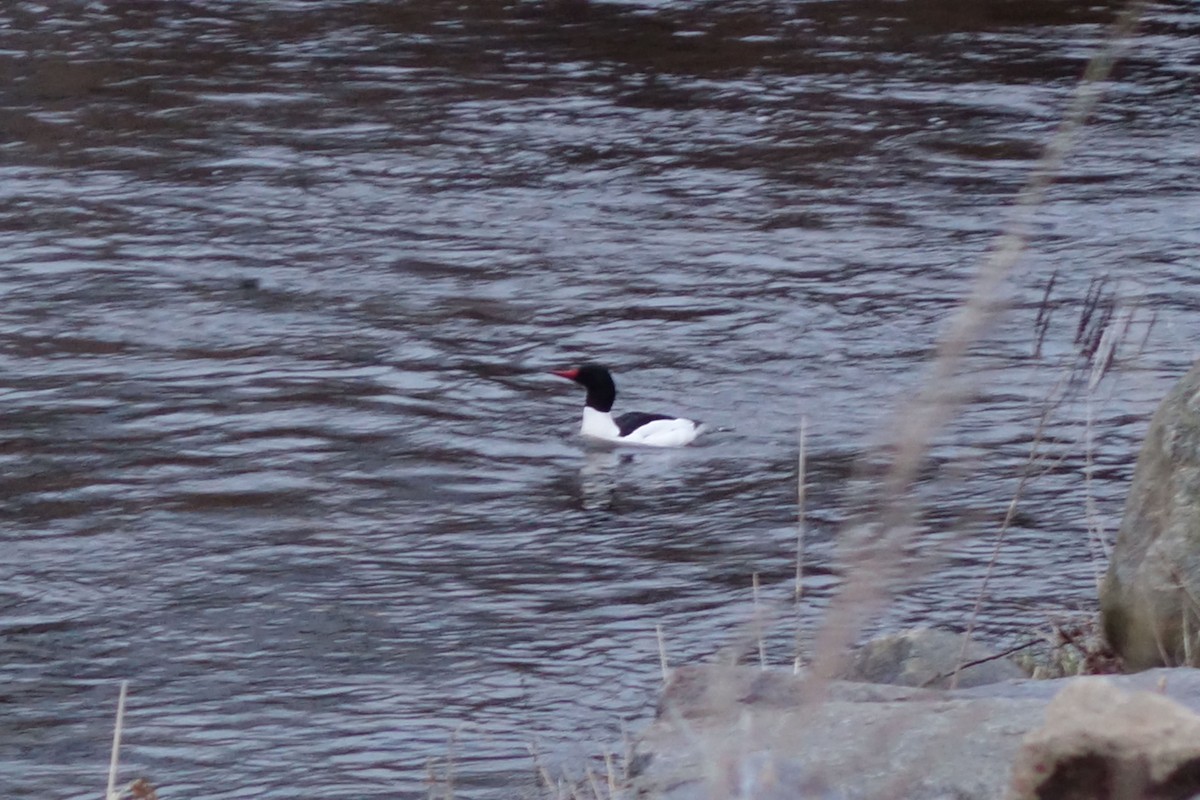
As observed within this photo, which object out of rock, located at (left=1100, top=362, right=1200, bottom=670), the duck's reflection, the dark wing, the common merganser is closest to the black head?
the common merganser

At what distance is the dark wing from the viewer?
10.7 metres

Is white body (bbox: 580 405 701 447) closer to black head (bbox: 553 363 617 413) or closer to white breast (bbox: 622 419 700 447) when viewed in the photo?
white breast (bbox: 622 419 700 447)

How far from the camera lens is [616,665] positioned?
7535 mm

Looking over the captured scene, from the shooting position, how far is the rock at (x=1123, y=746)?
2.52m

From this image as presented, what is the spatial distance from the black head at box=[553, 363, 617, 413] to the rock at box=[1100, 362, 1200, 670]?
565 cm

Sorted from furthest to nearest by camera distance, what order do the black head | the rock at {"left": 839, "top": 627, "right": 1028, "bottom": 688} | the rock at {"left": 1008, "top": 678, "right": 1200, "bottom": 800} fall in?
the black head
the rock at {"left": 839, "top": 627, "right": 1028, "bottom": 688}
the rock at {"left": 1008, "top": 678, "right": 1200, "bottom": 800}

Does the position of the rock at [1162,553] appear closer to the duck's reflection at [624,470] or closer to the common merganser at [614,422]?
the duck's reflection at [624,470]

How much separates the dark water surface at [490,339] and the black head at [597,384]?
1.08 ft

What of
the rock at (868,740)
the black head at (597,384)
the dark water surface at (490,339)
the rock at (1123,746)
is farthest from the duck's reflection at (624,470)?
the rock at (1123,746)

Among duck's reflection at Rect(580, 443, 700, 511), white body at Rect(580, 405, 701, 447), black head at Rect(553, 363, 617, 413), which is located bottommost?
duck's reflection at Rect(580, 443, 700, 511)

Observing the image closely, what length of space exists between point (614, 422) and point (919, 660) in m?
5.25

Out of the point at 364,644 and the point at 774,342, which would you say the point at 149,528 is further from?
the point at 774,342

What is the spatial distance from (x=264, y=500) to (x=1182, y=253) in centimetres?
666

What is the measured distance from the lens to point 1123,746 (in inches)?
99.7
